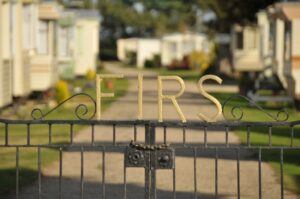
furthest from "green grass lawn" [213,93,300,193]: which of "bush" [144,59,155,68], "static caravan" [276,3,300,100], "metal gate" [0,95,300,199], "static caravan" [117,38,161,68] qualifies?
"static caravan" [117,38,161,68]

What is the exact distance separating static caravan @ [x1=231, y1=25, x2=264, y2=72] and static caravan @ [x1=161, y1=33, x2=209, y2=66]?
23.9m

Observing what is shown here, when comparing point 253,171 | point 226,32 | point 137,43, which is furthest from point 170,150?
point 137,43

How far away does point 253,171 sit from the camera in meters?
13.6

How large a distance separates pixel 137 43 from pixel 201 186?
222 feet

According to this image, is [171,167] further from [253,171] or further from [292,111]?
[292,111]

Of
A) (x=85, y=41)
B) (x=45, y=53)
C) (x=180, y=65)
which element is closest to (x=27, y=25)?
(x=45, y=53)

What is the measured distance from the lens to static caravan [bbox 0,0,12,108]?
2109 cm

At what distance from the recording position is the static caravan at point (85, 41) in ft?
147

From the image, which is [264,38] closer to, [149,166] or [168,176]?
[168,176]

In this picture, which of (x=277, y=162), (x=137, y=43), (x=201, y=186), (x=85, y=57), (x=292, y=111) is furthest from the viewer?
(x=137, y=43)

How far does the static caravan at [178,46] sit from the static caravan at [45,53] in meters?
41.7

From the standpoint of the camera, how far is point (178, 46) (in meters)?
76.1

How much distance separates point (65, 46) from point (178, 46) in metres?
39.1

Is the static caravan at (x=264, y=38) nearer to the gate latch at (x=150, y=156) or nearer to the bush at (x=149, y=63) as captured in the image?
the gate latch at (x=150, y=156)
